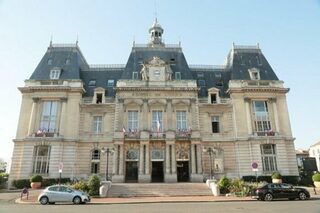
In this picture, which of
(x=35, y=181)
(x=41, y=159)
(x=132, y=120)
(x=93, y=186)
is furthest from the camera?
(x=132, y=120)

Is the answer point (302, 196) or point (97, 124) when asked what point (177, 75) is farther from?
point (302, 196)

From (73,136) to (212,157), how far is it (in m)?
18.5

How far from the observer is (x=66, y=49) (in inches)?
1609

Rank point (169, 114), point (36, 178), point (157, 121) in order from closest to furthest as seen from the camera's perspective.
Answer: point (36, 178)
point (157, 121)
point (169, 114)

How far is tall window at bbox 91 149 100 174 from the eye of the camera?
33.9 metres

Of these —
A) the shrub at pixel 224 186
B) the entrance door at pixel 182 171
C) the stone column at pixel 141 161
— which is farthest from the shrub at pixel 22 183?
the shrub at pixel 224 186

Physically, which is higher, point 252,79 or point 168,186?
point 252,79

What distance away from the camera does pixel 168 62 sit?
128ft

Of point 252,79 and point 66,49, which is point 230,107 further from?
point 66,49

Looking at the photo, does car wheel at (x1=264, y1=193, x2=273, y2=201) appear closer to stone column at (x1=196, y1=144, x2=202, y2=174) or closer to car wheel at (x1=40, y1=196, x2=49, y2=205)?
stone column at (x1=196, y1=144, x2=202, y2=174)

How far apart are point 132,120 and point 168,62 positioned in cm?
1070

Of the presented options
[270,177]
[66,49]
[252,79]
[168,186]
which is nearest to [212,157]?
[270,177]

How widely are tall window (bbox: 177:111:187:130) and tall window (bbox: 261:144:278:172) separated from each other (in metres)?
10.5

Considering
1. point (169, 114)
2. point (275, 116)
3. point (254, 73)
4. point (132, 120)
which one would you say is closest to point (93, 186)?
point (132, 120)
